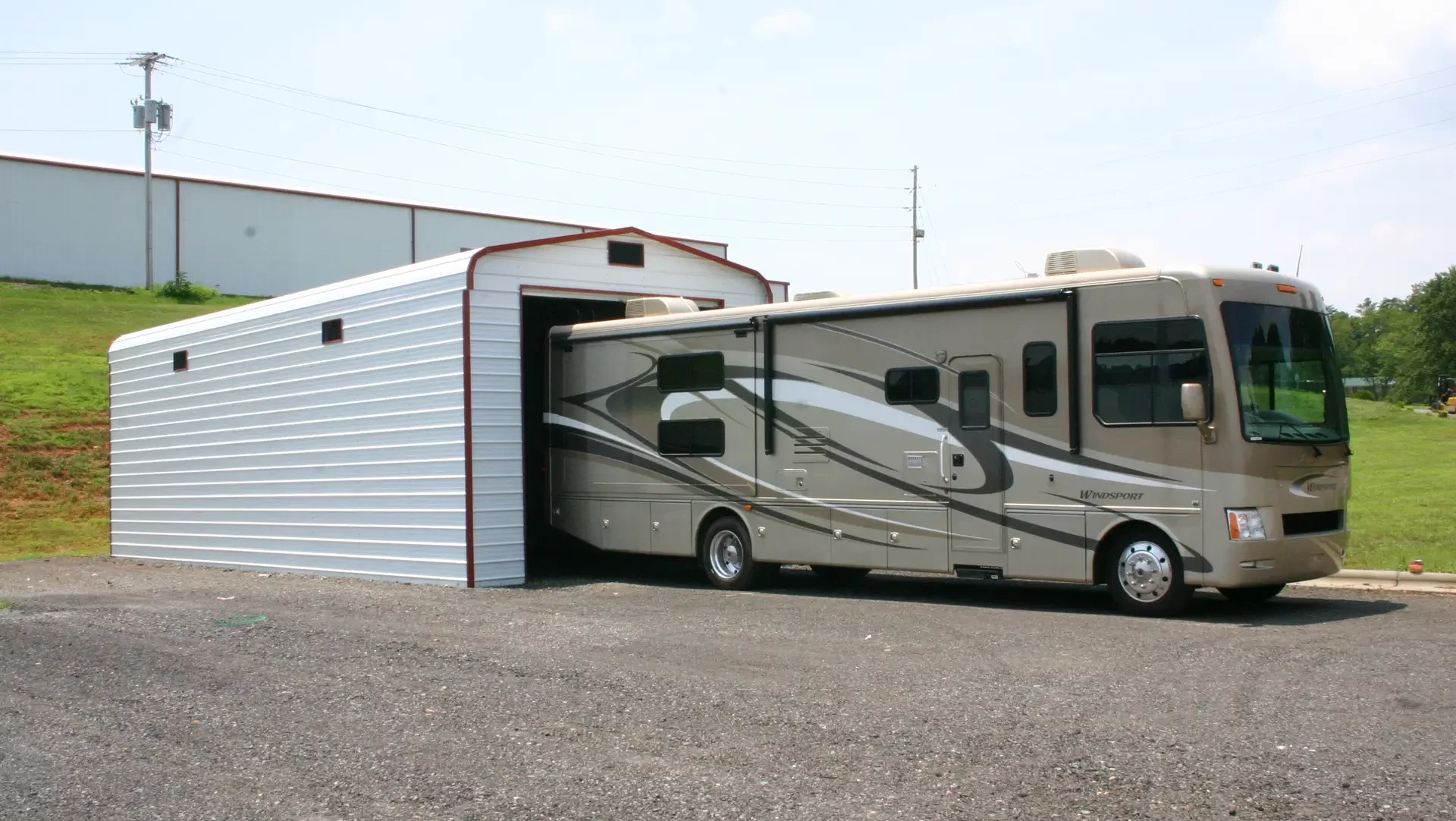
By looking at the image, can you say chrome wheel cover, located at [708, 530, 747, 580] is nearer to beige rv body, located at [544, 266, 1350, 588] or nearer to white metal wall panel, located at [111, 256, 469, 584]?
beige rv body, located at [544, 266, 1350, 588]

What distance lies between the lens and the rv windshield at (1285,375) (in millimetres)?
11102

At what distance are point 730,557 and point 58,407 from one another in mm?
27819

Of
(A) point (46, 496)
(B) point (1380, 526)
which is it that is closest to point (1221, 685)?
(B) point (1380, 526)

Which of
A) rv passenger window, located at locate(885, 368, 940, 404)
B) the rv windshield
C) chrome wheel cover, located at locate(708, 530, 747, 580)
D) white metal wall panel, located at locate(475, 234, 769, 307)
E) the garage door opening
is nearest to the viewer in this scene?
the rv windshield

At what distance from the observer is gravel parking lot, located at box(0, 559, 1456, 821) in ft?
19.5

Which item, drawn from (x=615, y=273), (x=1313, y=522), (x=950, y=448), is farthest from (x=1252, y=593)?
(x=615, y=273)

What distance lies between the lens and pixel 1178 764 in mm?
6203

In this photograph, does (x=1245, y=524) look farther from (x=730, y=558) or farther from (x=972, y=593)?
(x=730, y=558)

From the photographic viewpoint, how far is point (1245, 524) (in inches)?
432

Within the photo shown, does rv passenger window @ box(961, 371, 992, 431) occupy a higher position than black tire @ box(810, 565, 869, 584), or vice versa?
rv passenger window @ box(961, 371, 992, 431)

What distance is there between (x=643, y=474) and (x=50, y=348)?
3203 centimetres

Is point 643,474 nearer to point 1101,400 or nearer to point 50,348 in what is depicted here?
point 1101,400

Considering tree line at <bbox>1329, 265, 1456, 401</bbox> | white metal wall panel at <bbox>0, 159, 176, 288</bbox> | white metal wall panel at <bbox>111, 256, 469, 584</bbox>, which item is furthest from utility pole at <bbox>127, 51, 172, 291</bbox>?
tree line at <bbox>1329, 265, 1456, 401</bbox>

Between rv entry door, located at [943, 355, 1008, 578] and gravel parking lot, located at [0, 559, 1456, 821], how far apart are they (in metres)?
0.54
